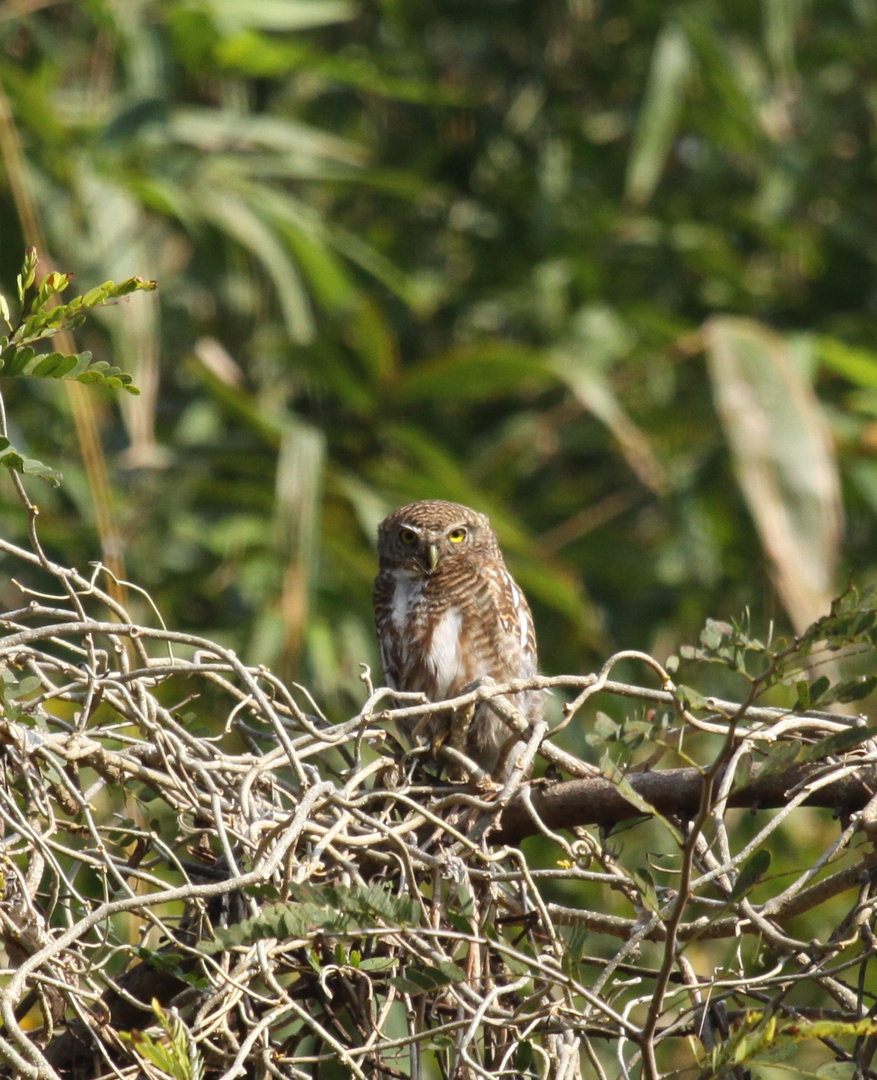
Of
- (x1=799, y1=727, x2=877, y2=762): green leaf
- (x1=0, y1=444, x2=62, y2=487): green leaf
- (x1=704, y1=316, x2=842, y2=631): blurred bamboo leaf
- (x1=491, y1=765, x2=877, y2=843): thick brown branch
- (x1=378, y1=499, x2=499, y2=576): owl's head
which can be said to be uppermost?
(x1=0, y1=444, x2=62, y2=487): green leaf

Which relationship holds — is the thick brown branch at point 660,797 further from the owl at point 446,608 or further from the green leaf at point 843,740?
the owl at point 446,608

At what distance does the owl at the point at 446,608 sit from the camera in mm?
3422

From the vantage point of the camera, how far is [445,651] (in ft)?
11.3

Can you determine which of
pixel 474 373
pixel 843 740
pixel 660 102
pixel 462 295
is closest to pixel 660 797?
pixel 843 740

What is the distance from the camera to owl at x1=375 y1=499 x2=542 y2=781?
342 centimetres

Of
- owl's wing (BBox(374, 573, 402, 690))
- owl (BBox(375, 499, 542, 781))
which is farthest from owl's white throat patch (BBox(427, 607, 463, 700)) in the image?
owl's wing (BBox(374, 573, 402, 690))

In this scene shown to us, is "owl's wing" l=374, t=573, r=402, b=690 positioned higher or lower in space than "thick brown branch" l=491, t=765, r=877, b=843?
lower

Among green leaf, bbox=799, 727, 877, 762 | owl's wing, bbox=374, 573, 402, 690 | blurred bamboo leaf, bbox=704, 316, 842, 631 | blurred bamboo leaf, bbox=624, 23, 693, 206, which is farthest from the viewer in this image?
blurred bamboo leaf, bbox=624, 23, 693, 206

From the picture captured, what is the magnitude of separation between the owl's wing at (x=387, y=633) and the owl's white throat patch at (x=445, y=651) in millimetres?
108

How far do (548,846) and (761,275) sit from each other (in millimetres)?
3776

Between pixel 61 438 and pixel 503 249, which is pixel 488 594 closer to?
pixel 61 438

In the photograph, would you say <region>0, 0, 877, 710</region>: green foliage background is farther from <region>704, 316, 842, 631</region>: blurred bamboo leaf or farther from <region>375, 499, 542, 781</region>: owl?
Answer: <region>375, 499, 542, 781</region>: owl

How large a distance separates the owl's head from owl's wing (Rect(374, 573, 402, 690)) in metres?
0.06

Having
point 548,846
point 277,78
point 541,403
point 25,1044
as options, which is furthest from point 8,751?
point 277,78
